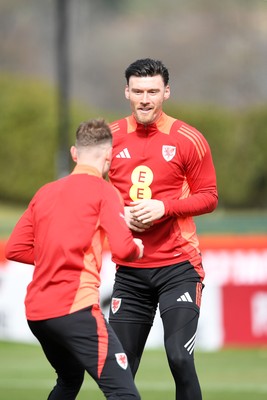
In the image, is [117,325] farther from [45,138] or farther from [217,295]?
[45,138]

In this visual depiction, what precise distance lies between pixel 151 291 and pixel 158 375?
211 inches

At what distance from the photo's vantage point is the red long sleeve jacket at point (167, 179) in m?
7.32

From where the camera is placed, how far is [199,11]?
5444cm

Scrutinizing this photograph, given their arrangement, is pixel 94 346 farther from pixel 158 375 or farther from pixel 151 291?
pixel 158 375

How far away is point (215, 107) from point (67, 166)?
26.0 feet

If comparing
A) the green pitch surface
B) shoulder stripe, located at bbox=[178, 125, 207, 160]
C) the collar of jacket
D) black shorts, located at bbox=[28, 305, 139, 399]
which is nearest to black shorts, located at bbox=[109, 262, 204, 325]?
shoulder stripe, located at bbox=[178, 125, 207, 160]

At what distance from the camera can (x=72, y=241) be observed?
623cm

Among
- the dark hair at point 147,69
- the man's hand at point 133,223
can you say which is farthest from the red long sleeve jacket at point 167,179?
the dark hair at point 147,69

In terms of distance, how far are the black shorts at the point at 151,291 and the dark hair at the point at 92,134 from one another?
1.30m

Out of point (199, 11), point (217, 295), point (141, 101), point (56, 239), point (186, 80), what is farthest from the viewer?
point (199, 11)

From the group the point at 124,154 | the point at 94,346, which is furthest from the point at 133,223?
the point at 94,346

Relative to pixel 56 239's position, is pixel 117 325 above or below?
below

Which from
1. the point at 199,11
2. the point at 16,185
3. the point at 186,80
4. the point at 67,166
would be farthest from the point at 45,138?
the point at 199,11

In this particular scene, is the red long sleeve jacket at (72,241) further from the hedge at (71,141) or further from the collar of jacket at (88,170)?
the hedge at (71,141)
